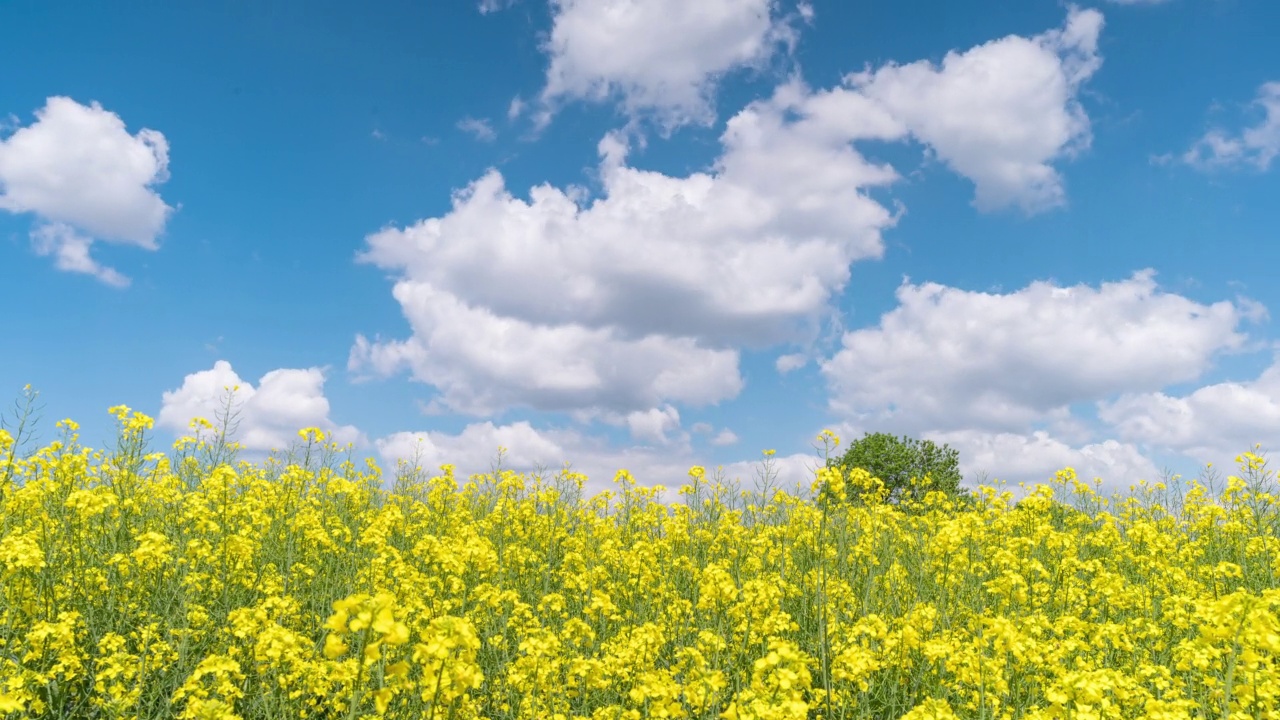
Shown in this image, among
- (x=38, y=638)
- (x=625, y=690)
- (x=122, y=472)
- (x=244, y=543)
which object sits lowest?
(x=625, y=690)

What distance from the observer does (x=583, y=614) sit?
25.6 ft

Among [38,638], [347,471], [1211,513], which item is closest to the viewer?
[38,638]

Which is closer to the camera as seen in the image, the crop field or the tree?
the crop field

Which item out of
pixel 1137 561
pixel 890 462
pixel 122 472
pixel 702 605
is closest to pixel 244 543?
pixel 122 472

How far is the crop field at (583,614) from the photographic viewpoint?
4066 mm

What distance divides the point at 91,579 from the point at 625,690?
4.77m

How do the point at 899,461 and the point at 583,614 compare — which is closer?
the point at 583,614

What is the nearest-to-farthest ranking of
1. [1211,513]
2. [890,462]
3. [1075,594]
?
[1075,594], [1211,513], [890,462]

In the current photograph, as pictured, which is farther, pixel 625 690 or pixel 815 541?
pixel 815 541

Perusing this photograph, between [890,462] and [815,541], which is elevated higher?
[890,462]

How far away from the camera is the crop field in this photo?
4.07 m

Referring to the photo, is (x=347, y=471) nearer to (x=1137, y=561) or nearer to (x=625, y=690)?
(x=625, y=690)

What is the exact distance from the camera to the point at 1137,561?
9211 mm

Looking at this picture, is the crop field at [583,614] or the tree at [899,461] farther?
the tree at [899,461]
